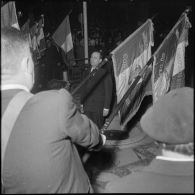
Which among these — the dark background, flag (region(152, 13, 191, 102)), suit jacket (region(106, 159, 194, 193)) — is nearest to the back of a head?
suit jacket (region(106, 159, 194, 193))

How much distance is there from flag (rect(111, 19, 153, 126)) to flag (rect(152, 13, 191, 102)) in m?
0.40

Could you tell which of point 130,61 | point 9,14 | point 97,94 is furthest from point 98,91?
point 9,14

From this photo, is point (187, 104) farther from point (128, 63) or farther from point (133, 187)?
point (128, 63)

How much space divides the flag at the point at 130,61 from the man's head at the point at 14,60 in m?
2.95

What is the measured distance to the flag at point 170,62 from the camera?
5.69m

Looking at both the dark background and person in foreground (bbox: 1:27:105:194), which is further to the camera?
the dark background

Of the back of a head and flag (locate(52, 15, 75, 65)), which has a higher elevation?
flag (locate(52, 15, 75, 65))

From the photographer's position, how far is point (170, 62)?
625 cm

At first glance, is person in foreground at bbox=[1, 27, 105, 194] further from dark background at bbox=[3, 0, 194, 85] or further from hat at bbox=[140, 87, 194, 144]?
dark background at bbox=[3, 0, 194, 85]

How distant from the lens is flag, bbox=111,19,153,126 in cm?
559

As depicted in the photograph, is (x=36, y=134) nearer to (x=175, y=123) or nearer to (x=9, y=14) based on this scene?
(x=175, y=123)

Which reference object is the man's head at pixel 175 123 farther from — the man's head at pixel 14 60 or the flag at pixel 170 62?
the flag at pixel 170 62

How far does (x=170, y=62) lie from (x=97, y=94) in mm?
1448

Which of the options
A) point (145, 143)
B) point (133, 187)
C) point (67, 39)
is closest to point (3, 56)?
point (133, 187)
